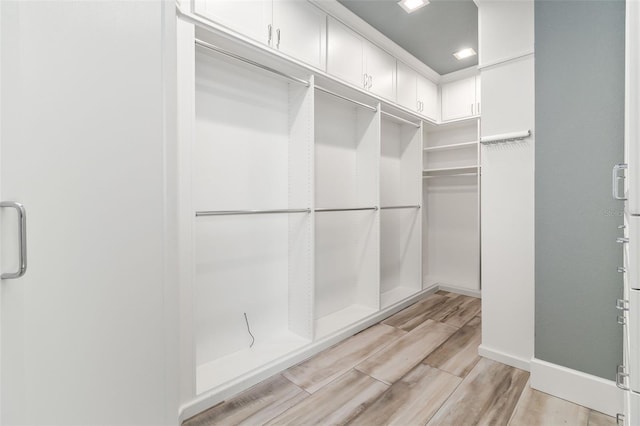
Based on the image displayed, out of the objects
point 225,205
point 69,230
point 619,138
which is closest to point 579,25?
point 619,138

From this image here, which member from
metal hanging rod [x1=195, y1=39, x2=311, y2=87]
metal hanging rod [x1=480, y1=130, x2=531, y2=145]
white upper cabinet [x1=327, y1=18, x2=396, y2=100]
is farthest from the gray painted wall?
metal hanging rod [x1=195, y1=39, x2=311, y2=87]

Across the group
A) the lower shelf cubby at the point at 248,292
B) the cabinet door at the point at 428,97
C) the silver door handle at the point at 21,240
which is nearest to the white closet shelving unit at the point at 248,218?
the lower shelf cubby at the point at 248,292

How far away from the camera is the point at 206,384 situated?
1711mm

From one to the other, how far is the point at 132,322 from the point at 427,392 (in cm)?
168

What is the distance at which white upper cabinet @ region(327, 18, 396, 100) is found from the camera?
241cm

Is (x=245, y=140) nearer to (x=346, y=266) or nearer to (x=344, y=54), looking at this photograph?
(x=344, y=54)

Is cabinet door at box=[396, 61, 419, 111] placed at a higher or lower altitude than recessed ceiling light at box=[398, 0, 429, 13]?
lower

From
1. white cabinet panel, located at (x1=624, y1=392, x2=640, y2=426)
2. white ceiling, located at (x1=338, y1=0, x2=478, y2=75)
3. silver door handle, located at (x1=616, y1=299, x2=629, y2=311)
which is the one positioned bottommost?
white cabinet panel, located at (x1=624, y1=392, x2=640, y2=426)

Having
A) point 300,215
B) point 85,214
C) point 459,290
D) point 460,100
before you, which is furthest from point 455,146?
point 85,214

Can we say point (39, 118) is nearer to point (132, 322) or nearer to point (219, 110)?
point (132, 322)

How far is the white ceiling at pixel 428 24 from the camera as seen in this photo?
242cm

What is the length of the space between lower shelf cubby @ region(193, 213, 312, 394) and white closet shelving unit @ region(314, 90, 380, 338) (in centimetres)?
40

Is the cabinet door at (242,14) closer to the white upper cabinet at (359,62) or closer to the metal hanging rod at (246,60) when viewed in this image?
the metal hanging rod at (246,60)

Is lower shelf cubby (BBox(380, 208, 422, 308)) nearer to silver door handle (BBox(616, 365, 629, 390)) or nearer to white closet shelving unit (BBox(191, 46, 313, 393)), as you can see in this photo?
white closet shelving unit (BBox(191, 46, 313, 393))
